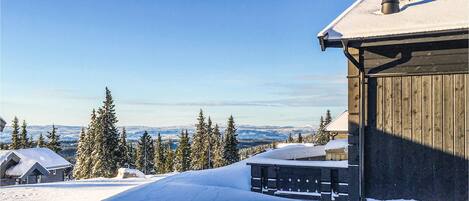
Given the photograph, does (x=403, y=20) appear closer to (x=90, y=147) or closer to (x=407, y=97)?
(x=407, y=97)

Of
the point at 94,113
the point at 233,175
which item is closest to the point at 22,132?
the point at 94,113

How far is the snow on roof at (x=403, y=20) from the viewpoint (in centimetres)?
685

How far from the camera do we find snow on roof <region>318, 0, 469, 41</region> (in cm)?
685

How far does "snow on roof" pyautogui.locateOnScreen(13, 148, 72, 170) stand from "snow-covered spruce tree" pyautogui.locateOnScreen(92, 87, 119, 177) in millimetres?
4006

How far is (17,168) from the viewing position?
126ft

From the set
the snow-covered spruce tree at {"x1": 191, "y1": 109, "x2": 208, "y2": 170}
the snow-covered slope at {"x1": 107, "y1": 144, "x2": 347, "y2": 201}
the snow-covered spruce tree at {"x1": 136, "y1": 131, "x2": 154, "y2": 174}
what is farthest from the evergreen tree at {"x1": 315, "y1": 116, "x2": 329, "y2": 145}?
the snow-covered slope at {"x1": 107, "y1": 144, "x2": 347, "y2": 201}

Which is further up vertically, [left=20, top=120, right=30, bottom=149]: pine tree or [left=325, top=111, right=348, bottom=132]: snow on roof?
[left=325, top=111, right=348, bottom=132]: snow on roof

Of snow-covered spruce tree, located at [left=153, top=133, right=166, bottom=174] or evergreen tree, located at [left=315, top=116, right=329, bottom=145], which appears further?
snow-covered spruce tree, located at [left=153, top=133, right=166, bottom=174]

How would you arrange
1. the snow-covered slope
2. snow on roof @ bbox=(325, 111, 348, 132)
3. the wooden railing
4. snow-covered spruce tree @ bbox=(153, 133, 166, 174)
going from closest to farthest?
1. the wooden railing
2. the snow-covered slope
3. snow on roof @ bbox=(325, 111, 348, 132)
4. snow-covered spruce tree @ bbox=(153, 133, 166, 174)

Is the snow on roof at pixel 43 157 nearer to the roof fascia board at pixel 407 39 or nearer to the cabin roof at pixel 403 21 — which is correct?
the cabin roof at pixel 403 21

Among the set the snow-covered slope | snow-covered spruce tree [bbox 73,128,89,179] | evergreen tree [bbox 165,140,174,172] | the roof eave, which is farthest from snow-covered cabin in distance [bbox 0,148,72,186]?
the roof eave

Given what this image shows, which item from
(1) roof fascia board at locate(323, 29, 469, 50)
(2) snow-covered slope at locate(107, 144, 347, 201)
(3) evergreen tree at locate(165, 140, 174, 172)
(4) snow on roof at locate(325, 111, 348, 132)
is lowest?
(3) evergreen tree at locate(165, 140, 174, 172)

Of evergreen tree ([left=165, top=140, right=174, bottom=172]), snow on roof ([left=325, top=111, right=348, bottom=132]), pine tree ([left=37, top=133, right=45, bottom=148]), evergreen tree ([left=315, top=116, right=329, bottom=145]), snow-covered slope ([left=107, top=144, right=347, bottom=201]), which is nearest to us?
snow-covered slope ([left=107, top=144, right=347, bottom=201])

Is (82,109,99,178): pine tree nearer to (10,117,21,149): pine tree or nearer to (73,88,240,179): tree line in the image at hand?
(73,88,240,179): tree line
